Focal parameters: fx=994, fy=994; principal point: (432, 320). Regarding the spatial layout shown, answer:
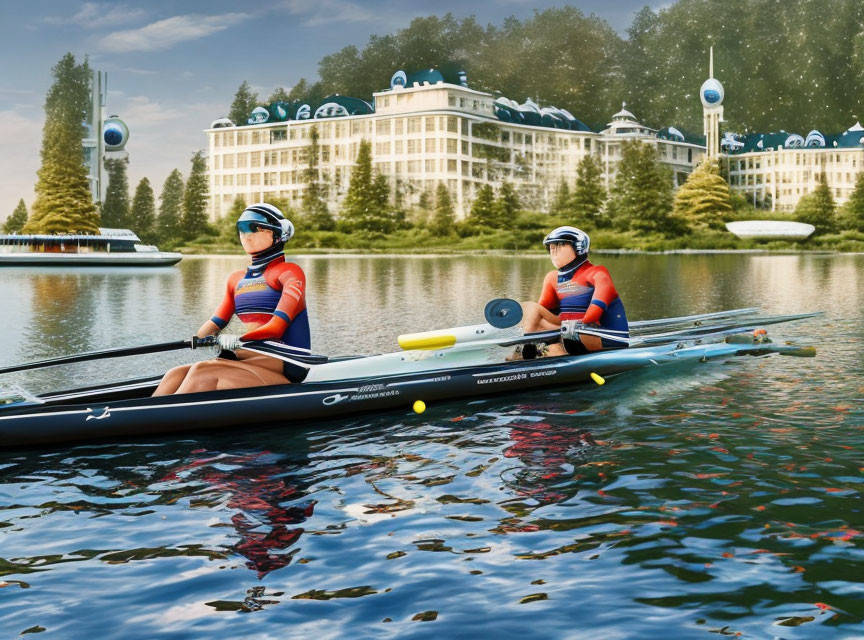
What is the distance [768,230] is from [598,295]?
90264 millimetres

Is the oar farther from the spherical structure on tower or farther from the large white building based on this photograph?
the spherical structure on tower

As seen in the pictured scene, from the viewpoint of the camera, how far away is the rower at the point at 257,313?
12281 millimetres

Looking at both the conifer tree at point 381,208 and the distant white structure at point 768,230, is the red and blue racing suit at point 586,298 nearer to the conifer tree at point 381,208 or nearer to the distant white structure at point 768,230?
the conifer tree at point 381,208

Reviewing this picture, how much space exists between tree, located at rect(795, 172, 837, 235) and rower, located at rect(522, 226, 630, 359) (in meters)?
95.4

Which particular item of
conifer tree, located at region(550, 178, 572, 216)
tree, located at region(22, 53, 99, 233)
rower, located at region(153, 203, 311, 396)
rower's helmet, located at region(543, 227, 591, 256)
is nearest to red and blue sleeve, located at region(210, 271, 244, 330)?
rower, located at region(153, 203, 311, 396)

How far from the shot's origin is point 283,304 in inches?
483

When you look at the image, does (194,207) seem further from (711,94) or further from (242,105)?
(711,94)

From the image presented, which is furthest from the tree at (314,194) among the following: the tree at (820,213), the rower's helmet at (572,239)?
the rower's helmet at (572,239)

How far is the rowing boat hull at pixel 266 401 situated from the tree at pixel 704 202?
90358 mm

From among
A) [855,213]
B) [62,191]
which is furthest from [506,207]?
[62,191]

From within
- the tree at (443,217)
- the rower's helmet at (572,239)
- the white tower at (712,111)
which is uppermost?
the white tower at (712,111)

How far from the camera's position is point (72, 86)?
108m

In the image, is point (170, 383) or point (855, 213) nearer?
point (170, 383)

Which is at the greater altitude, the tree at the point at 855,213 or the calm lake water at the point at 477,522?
the tree at the point at 855,213
